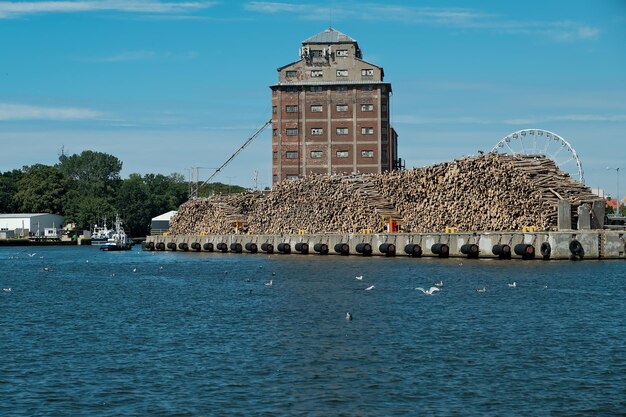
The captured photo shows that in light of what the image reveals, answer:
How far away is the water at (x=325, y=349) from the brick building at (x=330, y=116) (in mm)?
80571

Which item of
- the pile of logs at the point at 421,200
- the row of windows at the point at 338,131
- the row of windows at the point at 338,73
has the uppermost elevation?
the row of windows at the point at 338,73

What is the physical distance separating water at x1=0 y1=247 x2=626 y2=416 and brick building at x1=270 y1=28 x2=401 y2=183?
80571 mm

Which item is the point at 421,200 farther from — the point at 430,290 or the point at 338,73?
the point at 338,73

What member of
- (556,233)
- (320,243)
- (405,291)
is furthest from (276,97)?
(405,291)

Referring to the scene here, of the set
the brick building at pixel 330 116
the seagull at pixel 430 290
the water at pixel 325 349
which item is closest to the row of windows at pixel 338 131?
the brick building at pixel 330 116

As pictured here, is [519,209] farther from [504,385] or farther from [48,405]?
[48,405]

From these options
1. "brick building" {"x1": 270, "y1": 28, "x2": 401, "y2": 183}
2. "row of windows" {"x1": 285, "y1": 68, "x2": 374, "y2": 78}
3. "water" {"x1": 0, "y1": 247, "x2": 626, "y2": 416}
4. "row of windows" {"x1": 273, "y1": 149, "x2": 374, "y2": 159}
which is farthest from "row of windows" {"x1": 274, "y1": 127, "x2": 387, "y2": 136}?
"water" {"x1": 0, "y1": 247, "x2": 626, "y2": 416}

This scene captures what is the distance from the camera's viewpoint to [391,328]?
35.7 m

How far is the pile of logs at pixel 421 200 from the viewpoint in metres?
76.2

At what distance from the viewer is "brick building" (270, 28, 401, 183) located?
5379 inches

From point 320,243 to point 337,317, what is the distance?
182ft

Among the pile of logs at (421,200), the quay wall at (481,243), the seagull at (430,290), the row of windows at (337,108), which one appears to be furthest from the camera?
the row of windows at (337,108)

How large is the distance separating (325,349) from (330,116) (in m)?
109

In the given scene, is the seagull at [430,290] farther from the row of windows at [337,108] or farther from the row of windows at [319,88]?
the row of windows at [319,88]
